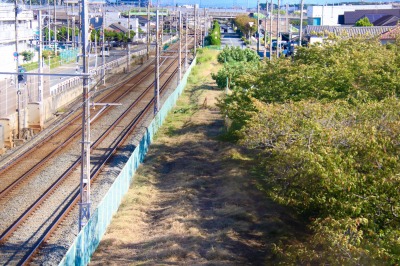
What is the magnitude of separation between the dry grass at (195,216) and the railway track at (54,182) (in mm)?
1471

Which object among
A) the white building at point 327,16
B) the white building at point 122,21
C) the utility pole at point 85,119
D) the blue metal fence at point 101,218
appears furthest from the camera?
the white building at point 122,21

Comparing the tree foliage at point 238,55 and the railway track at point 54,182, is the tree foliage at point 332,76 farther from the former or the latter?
the tree foliage at point 238,55

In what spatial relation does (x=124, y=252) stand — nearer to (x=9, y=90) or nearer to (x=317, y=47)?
(x=317, y=47)

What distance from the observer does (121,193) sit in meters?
17.4

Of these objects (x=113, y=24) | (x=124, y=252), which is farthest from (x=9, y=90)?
(x=113, y=24)

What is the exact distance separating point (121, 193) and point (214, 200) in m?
2.48

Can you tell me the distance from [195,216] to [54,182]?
5324 millimetres

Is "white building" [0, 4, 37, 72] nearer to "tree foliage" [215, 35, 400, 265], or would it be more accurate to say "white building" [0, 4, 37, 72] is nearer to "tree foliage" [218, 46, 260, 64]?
"tree foliage" [218, 46, 260, 64]

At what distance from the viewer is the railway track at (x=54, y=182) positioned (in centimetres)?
1439

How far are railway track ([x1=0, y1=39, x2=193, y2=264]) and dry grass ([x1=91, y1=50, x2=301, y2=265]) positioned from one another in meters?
1.47

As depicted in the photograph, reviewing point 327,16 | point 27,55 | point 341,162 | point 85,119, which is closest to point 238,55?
point 27,55

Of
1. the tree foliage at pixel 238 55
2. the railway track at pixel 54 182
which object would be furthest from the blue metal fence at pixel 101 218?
the tree foliage at pixel 238 55

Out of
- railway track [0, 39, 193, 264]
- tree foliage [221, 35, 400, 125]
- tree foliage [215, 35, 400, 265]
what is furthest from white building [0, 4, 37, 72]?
tree foliage [215, 35, 400, 265]

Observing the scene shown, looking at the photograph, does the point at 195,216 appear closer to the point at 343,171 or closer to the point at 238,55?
the point at 343,171
